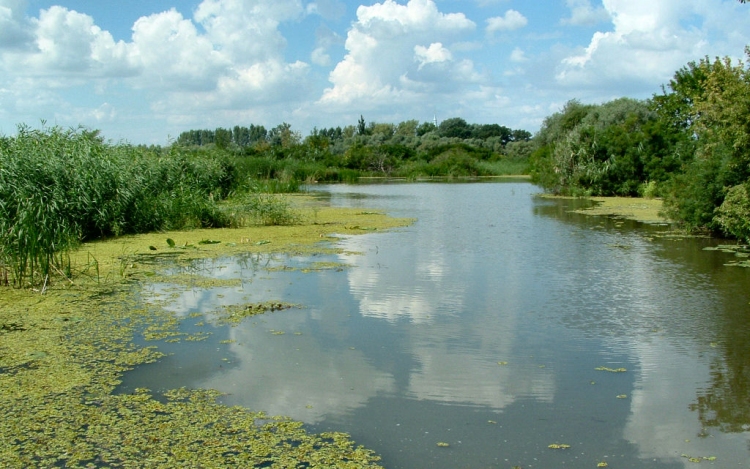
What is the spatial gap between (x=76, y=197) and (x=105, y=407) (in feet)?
27.6

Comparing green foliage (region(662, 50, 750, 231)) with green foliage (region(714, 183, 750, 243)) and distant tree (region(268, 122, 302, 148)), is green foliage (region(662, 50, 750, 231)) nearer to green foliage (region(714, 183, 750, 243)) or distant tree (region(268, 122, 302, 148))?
green foliage (region(714, 183, 750, 243))

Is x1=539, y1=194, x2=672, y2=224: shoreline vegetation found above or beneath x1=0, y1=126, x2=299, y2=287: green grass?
beneath

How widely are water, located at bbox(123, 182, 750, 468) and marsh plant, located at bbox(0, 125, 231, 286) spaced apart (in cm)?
152

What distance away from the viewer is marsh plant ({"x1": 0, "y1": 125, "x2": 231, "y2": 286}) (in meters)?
8.08

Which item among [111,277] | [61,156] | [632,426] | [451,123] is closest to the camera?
[632,426]

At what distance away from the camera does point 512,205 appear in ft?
75.4

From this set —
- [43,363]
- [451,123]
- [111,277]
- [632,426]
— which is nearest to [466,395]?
[632,426]

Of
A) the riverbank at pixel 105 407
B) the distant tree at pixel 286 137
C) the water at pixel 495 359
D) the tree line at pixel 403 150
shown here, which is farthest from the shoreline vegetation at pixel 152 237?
the distant tree at pixel 286 137

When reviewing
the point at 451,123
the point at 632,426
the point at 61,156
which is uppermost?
the point at 451,123

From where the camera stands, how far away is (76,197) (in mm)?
11914

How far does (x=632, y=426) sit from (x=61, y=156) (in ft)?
35.6

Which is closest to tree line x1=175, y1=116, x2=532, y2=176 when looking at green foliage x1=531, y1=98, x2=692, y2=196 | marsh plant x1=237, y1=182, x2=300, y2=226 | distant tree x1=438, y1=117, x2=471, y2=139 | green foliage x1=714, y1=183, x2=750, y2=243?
distant tree x1=438, y1=117, x2=471, y2=139

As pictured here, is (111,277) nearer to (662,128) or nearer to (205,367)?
(205,367)

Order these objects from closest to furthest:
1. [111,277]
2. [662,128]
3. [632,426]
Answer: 1. [632,426]
2. [111,277]
3. [662,128]
